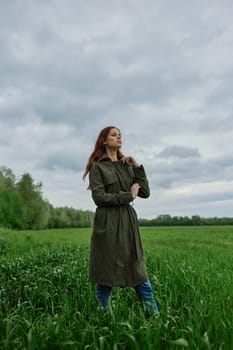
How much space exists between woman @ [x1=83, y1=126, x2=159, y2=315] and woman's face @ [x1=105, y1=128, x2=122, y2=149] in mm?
204

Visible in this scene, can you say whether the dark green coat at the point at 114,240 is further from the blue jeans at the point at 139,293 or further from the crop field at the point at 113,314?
the crop field at the point at 113,314

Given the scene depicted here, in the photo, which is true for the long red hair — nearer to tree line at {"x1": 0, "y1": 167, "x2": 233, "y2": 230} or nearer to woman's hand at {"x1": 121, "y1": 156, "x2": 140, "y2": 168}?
woman's hand at {"x1": 121, "y1": 156, "x2": 140, "y2": 168}

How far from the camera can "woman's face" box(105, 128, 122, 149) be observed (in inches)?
166

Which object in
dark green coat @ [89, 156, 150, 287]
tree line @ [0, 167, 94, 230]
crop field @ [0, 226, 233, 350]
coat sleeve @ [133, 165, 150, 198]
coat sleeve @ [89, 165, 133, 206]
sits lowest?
crop field @ [0, 226, 233, 350]

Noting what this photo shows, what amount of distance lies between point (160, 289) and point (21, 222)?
45859mm

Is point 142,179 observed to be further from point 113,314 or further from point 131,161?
point 113,314

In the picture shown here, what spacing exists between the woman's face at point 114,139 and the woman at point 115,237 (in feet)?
0.67

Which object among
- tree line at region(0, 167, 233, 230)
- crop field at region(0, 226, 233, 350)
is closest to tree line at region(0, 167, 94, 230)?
tree line at region(0, 167, 233, 230)

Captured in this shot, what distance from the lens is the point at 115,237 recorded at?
3.84 meters

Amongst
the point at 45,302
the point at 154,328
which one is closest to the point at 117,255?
the point at 154,328

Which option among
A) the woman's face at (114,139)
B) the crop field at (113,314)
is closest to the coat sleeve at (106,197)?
the woman's face at (114,139)

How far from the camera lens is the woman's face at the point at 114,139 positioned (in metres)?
4.22

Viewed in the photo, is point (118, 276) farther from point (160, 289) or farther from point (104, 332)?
point (160, 289)

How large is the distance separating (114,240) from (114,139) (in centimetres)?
123
